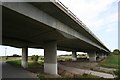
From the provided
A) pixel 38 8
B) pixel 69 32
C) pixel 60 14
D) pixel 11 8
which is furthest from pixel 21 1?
pixel 69 32

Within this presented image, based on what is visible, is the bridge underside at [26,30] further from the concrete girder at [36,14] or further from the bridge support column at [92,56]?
the bridge support column at [92,56]

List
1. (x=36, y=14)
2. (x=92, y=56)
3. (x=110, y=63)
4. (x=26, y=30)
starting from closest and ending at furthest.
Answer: (x=36, y=14) → (x=26, y=30) → (x=110, y=63) → (x=92, y=56)

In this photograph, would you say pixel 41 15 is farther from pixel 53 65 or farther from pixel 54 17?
pixel 53 65

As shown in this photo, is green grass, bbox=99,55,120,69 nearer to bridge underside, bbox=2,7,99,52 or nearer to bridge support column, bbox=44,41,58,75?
bridge underside, bbox=2,7,99,52

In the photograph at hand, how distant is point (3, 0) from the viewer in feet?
50.9

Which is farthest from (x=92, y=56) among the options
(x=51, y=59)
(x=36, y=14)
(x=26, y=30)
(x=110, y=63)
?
(x=36, y=14)

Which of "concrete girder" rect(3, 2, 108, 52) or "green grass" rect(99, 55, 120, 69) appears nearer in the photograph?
"concrete girder" rect(3, 2, 108, 52)

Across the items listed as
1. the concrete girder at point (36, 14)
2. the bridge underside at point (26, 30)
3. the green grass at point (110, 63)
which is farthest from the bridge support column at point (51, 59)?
the green grass at point (110, 63)

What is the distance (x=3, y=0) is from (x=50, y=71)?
20.5m

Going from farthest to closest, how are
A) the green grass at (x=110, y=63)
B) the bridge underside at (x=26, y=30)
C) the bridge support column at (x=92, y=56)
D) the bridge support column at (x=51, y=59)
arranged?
the bridge support column at (x=92, y=56), the green grass at (x=110, y=63), the bridge support column at (x=51, y=59), the bridge underside at (x=26, y=30)

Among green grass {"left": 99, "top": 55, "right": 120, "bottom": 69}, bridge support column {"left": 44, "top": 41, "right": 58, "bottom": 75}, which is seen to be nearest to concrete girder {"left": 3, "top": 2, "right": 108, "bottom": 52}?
bridge support column {"left": 44, "top": 41, "right": 58, "bottom": 75}

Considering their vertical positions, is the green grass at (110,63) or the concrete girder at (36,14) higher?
the concrete girder at (36,14)

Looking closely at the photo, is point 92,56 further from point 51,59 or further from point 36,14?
point 36,14

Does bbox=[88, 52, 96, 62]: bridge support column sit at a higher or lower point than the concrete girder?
lower
